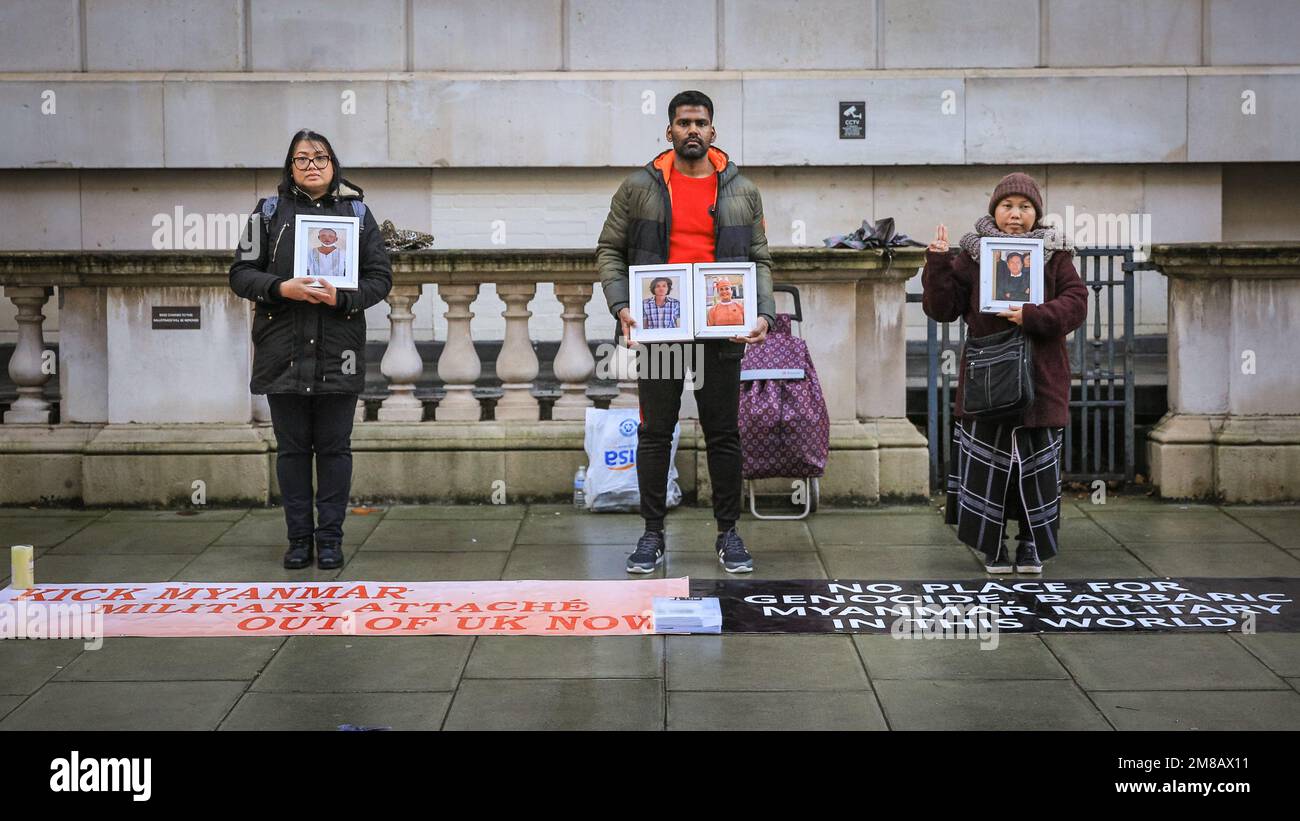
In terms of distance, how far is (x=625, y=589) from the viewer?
728 centimetres

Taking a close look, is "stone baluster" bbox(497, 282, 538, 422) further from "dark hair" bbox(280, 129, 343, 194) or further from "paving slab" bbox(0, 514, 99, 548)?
"paving slab" bbox(0, 514, 99, 548)

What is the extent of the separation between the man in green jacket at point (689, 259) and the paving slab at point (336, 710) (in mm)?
2195

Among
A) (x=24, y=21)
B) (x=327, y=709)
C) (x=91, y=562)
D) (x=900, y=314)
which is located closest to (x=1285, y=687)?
(x=327, y=709)

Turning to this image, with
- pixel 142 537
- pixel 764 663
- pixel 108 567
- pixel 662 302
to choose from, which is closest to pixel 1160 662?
pixel 764 663

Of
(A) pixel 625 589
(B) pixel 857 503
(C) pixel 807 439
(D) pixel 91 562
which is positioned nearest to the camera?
(A) pixel 625 589

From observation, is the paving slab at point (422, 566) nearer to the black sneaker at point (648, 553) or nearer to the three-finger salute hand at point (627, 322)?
the black sneaker at point (648, 553)

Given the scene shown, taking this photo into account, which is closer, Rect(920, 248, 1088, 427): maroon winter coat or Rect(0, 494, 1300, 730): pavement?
Rect(0, 494, 1300, 730): pavement

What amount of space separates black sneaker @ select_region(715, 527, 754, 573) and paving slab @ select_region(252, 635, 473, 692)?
1.67 metres

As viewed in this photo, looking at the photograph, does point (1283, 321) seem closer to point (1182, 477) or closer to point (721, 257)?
point (1182, 477)

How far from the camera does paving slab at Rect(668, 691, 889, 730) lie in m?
5.29

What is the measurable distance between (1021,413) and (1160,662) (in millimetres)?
1661

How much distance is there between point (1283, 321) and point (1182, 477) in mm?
1105

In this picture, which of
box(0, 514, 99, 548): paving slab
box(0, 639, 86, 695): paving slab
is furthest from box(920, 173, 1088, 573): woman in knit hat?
box(0, 514, 99, 548): paving slab

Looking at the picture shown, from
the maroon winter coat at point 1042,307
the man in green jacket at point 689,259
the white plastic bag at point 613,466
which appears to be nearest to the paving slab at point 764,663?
the man in green jacket at point 689,259
